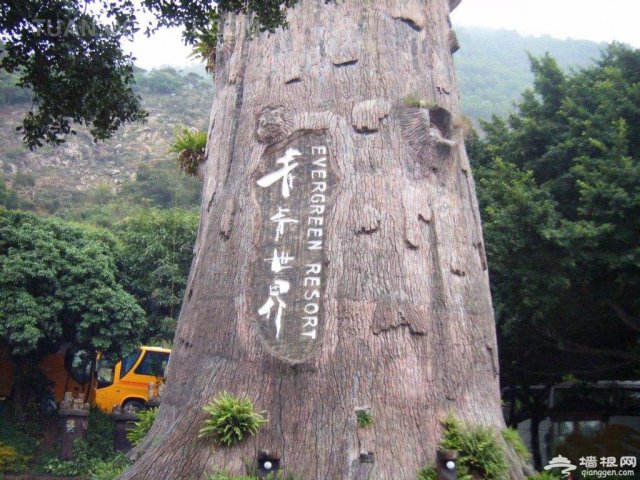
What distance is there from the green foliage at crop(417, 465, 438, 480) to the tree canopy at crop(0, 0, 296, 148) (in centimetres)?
385

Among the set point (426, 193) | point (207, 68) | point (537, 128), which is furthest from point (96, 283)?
point (426, 193)

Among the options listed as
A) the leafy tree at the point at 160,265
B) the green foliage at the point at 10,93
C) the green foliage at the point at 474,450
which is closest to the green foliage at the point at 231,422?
the green foliage at the point at 474,450

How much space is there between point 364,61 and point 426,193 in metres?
1.52

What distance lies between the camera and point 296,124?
22.6 feet

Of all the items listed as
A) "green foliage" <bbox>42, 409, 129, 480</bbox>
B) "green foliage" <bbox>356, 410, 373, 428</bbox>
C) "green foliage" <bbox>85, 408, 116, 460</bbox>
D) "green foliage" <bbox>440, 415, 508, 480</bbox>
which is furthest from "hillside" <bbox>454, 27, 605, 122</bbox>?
"green foliage" <bbox>356, 410, 373, 428</bbox>

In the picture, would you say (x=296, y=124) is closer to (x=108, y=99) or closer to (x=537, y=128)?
(x=108, y=99)

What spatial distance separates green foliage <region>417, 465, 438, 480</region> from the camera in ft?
18.3

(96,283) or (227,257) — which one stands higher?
(96,283)

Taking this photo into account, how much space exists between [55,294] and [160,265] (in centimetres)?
401

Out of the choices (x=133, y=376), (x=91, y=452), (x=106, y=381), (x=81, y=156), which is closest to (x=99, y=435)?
(x=91, y=452)

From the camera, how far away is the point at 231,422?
5.73m

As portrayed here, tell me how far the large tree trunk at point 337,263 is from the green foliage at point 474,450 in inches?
4.7

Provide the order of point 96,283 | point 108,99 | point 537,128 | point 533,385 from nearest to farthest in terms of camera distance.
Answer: point 108,99 < point 537,128 < point 96,283 < point 533,385

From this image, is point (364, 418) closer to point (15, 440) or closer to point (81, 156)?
point (15, 440)
